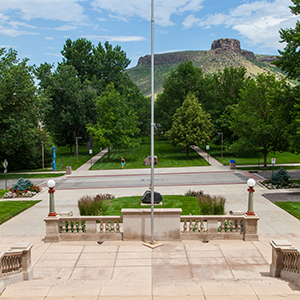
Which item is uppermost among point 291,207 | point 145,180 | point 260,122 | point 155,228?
point 260,122

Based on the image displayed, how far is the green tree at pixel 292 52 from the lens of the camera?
26906 millimetres

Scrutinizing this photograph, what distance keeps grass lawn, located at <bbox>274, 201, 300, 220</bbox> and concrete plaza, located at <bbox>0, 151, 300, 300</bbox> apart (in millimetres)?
2966

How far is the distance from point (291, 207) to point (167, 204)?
7577 mm

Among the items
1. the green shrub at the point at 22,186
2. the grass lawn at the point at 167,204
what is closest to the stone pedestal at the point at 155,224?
the grass lawn at the point at 167,204

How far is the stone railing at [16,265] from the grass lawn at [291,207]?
1427 centimetres

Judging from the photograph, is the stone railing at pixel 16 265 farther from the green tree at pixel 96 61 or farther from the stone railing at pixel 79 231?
the green tree at pixel 96 61

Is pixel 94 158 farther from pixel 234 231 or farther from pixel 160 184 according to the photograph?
pixel 234 231

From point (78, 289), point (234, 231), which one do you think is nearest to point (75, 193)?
point (234, 231)

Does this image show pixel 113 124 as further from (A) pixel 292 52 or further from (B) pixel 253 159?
(A) pixel 292 52

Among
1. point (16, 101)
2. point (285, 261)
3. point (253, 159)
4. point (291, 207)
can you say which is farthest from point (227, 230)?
point (253, 159)

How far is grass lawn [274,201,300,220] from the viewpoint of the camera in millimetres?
18656

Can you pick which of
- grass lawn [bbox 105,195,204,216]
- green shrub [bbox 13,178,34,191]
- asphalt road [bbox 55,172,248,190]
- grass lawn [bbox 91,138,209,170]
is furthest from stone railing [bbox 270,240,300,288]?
grass lawn [bbox 91,138,209,170]

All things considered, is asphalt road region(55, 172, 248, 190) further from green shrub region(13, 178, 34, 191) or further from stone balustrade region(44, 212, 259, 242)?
stone balustrade region(44, 212, 259, 242)

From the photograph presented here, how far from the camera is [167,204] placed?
66.5ft
